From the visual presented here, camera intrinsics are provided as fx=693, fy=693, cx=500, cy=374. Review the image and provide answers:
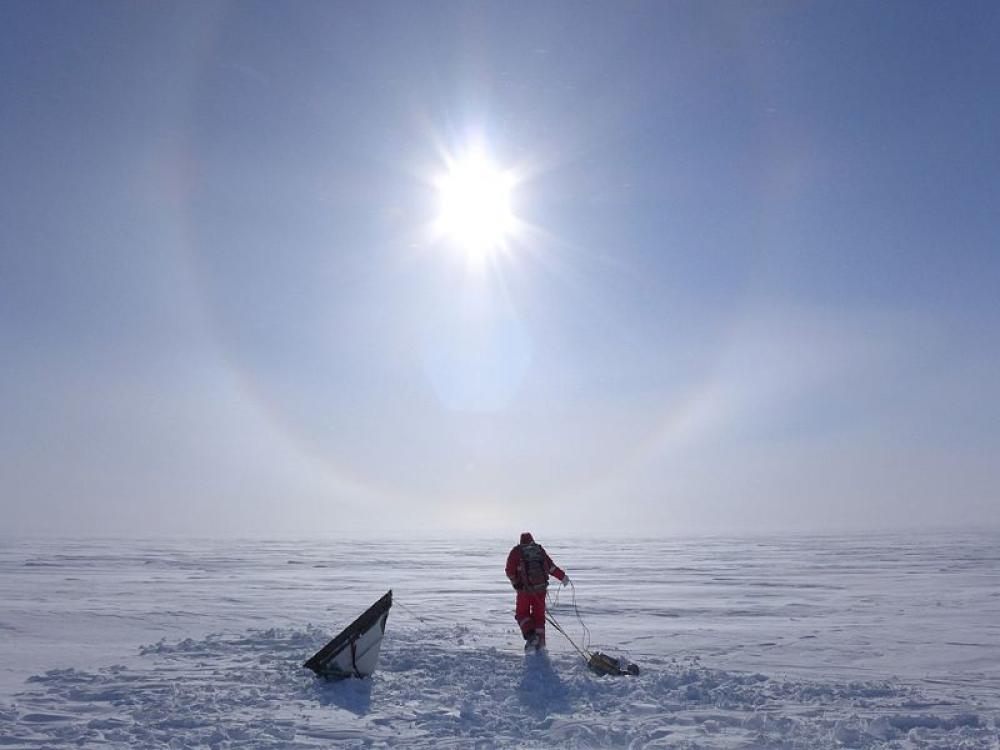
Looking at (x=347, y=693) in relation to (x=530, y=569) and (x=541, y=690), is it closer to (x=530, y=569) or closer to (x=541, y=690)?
(x=541, y=690)

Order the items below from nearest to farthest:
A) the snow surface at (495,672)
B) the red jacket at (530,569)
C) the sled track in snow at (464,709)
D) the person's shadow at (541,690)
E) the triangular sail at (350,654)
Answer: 1. the sled track in snow at (464,709)
2. the snow surface at (495,672)
3. the person's shadow at (541,690)
4. the triangular sail at (350,654)
5. the red jacket at (530,569)

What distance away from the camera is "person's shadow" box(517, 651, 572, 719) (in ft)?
23.0

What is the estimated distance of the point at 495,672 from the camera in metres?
8.43

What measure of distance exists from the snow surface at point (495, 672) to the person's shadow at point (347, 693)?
3cm

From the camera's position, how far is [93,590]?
16.9 metres

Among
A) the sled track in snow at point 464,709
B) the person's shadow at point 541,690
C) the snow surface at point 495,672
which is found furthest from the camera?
the person's shadow at point 541,690

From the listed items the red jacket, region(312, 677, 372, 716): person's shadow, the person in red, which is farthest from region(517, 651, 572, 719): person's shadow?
region(312, 677, 372, 716): person's shadow

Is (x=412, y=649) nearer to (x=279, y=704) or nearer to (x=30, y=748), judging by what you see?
(x=279, y=704)

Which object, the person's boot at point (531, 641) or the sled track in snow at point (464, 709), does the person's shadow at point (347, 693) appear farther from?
the person's boot at point (531, 641)

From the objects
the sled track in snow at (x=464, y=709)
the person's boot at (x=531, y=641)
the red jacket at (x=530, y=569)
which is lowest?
the sled track in snow at (x=464, y=709)

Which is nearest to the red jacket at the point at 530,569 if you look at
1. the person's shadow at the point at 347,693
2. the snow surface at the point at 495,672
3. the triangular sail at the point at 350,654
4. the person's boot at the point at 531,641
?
the person's boot at the point at 531,641

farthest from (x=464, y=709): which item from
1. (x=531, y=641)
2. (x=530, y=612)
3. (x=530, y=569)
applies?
(x=530, y=569)

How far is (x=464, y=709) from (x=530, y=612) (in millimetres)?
3276

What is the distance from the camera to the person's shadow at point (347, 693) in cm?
709
